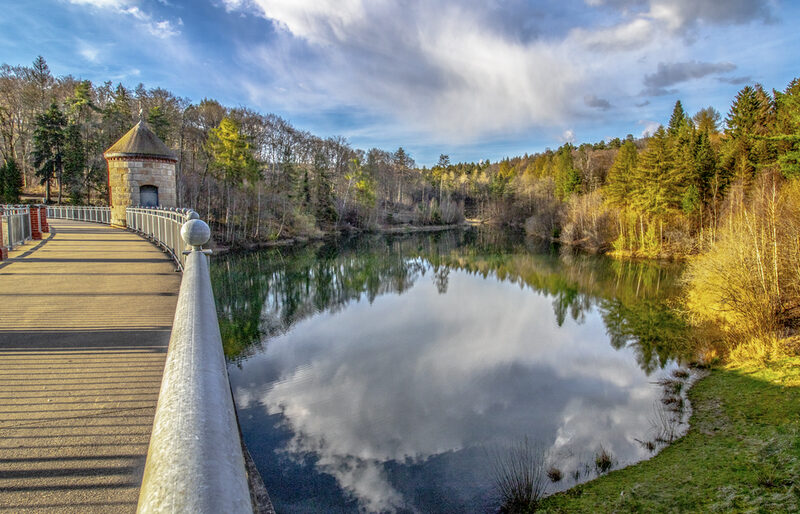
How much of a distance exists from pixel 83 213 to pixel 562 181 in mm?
53828

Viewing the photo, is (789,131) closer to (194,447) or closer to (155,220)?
(155,220)

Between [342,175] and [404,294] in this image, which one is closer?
[404,294]

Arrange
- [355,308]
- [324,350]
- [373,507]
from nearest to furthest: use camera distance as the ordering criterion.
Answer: [373,507], [324,350], [355,308]

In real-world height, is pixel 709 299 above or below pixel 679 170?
below

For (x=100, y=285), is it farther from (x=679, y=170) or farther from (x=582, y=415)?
(x=679, y=170)

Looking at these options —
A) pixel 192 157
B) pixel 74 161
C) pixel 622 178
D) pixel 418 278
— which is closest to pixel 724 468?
pixel 418 278

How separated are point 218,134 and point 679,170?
3993cm

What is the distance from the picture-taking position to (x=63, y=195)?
128ft

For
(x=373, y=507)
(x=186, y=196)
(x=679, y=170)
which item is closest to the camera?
(x=373, y=507)

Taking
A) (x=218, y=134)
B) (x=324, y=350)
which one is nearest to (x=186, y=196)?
(x=218, y=134)

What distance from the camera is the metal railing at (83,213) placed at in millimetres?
23570

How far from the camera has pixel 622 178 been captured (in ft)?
133

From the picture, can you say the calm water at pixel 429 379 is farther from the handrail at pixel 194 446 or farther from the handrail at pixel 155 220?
the handrail at pixel 194 446

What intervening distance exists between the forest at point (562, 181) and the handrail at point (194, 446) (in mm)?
14019
